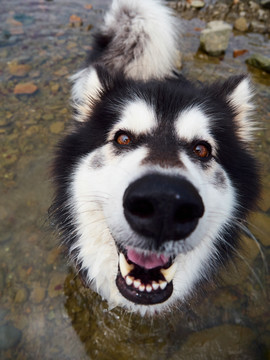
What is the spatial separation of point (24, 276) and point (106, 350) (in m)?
1.15

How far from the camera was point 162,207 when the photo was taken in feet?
3.85

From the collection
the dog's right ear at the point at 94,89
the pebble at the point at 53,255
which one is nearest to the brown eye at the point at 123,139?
the dog's right ear at the point at 94,89

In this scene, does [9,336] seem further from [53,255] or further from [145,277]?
[145,277]

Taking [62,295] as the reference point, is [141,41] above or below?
above

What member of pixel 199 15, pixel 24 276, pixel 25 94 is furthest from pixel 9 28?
pixel 24 276

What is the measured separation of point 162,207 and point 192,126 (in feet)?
2.81

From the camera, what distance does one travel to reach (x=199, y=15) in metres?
7.33

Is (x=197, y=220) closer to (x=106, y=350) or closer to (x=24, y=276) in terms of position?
(x=106, y=350)

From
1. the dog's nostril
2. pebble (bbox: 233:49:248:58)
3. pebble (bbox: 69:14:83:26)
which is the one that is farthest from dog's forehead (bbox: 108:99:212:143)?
pebble (bbox: 69:14:83:26)

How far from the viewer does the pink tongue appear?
168cm

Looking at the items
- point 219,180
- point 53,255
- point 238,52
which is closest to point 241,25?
point 238,52

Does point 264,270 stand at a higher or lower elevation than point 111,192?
lower

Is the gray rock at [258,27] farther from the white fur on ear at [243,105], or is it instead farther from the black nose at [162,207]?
the black nose at [162,207]

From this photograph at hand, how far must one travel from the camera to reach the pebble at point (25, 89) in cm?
458
